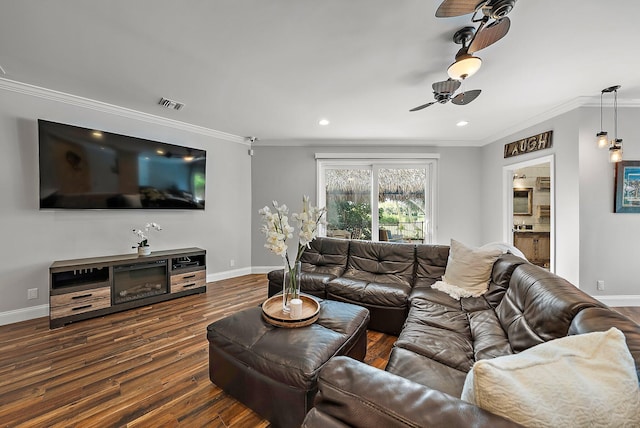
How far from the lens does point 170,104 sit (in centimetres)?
313

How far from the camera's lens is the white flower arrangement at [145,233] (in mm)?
3360

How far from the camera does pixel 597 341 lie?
70cm

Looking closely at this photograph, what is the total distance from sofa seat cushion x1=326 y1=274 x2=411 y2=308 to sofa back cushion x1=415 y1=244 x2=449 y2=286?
286 mm

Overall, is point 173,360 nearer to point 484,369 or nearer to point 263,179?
point 484,369

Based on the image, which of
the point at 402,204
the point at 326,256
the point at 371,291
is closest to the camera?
the point at 371,291

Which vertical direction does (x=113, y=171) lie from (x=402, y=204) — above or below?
above

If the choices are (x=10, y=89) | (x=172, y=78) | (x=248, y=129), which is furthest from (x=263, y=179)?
(x=10, y=89)

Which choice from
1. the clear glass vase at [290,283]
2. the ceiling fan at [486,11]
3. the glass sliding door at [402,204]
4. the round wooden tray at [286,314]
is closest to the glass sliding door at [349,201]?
the glass sliding door at [402,204]

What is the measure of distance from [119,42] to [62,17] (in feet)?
1.03

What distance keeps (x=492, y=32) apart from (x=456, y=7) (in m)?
0.34

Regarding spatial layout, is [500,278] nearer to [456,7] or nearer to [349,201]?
[456,7]

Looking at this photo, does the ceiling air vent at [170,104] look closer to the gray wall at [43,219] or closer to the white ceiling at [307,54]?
the white ceiling at [307,54]

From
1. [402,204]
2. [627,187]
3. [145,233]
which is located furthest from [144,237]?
[627,187]

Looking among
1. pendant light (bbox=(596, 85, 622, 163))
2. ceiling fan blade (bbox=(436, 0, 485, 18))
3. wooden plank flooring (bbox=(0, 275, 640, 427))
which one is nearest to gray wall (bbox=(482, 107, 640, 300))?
pendant light (bbox=(596, 85, 622, 163))
